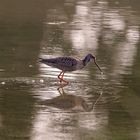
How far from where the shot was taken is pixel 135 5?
18.5 meters

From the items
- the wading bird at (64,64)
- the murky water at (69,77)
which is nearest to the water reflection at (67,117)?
the murky water at (69,77)

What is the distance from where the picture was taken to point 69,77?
10.1 m

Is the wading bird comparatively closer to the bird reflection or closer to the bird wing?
the bird wing

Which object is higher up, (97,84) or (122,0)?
(97,84)

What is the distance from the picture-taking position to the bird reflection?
8.45m

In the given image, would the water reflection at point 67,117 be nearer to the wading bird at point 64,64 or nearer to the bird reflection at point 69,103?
the bird reflection at point 69,103

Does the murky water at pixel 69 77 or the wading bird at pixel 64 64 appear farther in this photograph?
the wading bird at pixel 64 64

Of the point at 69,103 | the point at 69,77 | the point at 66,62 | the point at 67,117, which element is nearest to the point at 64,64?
the point at 66,62

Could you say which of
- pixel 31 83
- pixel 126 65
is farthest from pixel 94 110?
pixel 126 65

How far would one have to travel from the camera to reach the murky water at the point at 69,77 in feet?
24.9

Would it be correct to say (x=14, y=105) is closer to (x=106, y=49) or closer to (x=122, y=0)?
(x=106, y=49)

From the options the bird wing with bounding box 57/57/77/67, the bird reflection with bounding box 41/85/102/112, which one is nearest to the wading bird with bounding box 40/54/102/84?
the bird wing with bounding box 57/57/77/67

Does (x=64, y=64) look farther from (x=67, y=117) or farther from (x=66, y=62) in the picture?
(x=67, y=117)

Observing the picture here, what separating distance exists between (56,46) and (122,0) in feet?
25.8
